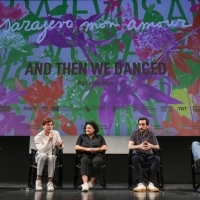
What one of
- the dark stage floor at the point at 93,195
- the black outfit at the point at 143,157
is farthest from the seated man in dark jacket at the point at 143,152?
the dark stage floor at the point at 93,195

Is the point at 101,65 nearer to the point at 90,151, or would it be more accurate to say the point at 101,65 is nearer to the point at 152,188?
the point at 90,151

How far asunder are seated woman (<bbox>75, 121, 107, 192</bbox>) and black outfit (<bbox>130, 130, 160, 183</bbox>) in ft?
1.31

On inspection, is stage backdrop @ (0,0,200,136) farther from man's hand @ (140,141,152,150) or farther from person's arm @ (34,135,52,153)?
man's hand @ (140,141,152,150)

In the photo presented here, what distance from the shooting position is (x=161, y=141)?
16.5ft

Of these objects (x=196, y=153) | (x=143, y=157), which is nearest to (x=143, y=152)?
(x=143, y=157)

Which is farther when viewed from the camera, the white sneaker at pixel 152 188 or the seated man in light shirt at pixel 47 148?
the seated man in light shirt at pixel 47 148

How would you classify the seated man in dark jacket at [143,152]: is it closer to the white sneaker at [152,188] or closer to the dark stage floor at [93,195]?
the white sneaker at [152,188]

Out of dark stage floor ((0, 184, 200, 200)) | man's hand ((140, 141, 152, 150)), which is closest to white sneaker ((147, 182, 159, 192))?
dark stage floor ((0, 184, 200, 200))

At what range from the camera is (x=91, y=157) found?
4.04 metres

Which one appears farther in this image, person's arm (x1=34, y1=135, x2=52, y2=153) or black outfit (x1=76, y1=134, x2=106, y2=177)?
person's arm (x1=34, y1=135, x2=52, y2=153)

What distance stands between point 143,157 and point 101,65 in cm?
158

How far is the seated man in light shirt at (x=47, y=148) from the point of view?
3955mm

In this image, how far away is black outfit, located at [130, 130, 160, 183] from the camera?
388cm

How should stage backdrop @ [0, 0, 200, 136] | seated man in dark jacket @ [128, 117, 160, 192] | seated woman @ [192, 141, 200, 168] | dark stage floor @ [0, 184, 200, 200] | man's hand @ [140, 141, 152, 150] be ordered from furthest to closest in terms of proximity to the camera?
stage backdrop @ [0, 0, 200, 136] < man's hand @ [140, 141, 152, 150] < seated man in dark jacket @ [128, 117, 160, 192] < seated woman @ [192, 141, 200, 168] < dark stage floor @ [0, 184, 200, 200]
